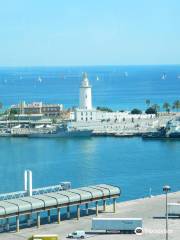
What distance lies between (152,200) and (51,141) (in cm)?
2344

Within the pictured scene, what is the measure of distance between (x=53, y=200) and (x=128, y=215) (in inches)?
67.2

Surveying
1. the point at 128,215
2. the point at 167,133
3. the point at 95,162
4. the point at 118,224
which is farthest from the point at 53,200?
the point at 167,133

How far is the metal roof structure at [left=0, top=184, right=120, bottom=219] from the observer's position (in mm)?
13391

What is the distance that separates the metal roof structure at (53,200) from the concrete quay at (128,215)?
1.20 feet

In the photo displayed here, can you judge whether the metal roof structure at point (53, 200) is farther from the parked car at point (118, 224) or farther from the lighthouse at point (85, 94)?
the lighthouse at point (85, 94)

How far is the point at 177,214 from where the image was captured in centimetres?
1483

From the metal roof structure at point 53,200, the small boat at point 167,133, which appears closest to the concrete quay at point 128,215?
the metal roof structure at point 53,200

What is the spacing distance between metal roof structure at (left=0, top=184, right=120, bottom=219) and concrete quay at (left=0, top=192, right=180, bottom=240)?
37 centimetres

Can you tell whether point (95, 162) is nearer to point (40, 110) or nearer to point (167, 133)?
point (167, 133)

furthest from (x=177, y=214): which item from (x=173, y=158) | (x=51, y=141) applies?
(x=51, y=141)

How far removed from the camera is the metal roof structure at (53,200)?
1339 centimetres

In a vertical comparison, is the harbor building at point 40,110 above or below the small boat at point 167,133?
above

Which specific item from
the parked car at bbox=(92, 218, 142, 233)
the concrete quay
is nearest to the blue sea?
the concrete quay

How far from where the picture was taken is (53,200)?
14.0 m
